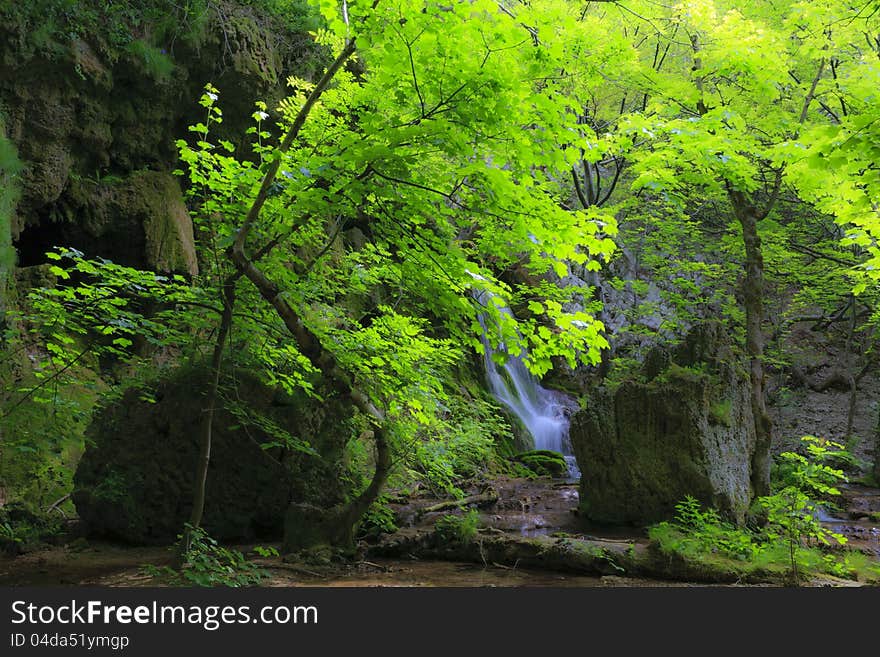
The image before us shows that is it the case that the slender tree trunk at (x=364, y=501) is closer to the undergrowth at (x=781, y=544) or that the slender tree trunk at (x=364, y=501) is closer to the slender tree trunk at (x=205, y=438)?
the slender tree trunk at (x=205, y=438)

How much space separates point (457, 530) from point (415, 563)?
2.08 feet

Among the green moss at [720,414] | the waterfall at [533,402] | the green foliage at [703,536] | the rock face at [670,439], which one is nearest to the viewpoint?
the green foliage at [703,536]

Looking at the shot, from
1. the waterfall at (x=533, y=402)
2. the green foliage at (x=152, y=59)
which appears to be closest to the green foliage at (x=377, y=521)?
the waterfall at (x=533, y=402)

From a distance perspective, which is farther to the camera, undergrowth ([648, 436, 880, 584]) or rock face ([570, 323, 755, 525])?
rock face ([570, 323, 755, 525])

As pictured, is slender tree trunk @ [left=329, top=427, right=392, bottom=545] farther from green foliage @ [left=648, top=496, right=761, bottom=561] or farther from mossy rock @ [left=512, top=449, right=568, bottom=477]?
mossy rock @ [left=512, top=449, right=568, bottom=477]

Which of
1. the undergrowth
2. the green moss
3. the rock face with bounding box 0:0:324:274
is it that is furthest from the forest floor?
the rock face with bounding box 0:0:324:274

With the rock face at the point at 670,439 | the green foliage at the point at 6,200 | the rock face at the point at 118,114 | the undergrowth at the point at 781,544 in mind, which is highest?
the rock face at the point at 118,114

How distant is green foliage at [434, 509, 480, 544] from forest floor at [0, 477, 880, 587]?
130 millimetres

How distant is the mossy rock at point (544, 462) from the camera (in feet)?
45.0

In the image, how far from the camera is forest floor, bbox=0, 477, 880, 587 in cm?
577

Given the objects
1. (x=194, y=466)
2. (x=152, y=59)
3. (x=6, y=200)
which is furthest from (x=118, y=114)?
(x=194, y=466)

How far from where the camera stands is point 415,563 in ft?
22.8

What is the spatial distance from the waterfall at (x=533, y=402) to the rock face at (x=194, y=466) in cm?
841

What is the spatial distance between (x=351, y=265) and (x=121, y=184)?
23.6ft
